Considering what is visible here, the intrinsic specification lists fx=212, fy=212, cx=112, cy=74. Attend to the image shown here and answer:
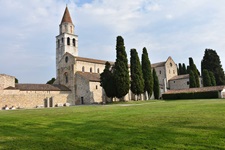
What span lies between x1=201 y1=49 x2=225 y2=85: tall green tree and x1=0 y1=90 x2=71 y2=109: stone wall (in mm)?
41693

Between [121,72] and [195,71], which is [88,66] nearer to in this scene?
[121,72]

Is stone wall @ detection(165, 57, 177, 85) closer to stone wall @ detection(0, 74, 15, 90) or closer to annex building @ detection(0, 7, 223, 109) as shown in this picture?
annex building @ detection(0, 7, 223, 109)

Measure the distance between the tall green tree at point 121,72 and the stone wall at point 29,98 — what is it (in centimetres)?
1173

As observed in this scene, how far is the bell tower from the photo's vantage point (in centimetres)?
5657

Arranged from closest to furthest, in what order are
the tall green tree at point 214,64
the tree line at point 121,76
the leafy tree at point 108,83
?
1. the tree line at point 121,76
2. the leafy tree at point 108,83
3. the tall green tree at point 214,64

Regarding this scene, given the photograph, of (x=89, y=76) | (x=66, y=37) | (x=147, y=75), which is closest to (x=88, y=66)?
(x=89, y=76)

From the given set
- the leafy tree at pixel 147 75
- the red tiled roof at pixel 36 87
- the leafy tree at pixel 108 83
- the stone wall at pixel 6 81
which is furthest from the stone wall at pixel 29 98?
the leafy tree at pixel 147 75

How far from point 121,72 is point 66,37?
86.0ft

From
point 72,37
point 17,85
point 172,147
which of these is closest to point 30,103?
point 17,85

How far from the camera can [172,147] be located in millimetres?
5371

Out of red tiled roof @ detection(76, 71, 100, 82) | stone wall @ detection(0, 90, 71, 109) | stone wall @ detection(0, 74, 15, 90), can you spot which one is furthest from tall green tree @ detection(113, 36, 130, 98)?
stone wall @ detection(0, 74, 15, 90)

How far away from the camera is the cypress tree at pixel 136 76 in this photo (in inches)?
1553

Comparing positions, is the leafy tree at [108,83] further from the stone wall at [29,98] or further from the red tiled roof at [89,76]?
the stone wall at [29,98]

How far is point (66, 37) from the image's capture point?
56531mm
